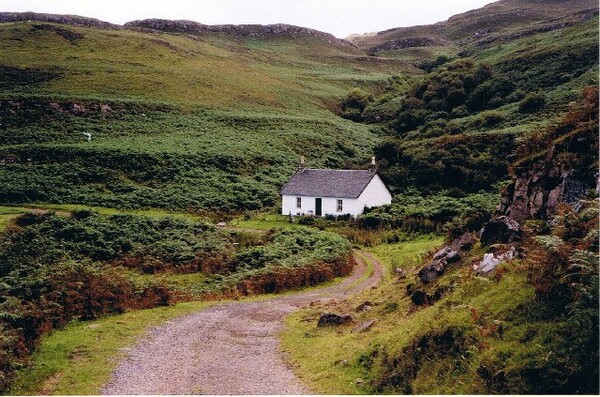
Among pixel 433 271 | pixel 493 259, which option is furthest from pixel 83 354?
pixel 493 259

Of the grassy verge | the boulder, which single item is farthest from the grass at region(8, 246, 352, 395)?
the boulder

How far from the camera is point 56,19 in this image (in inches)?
5714

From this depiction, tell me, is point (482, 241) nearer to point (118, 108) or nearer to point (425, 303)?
point (425, 303)

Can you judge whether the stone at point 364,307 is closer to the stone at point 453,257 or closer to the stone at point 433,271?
the stone at point 433,271

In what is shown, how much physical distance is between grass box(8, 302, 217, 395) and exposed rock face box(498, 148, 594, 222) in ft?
46.9

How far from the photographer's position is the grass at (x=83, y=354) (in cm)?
1521

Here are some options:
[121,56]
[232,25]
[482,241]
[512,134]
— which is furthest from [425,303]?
[232,25]

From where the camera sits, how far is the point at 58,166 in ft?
202

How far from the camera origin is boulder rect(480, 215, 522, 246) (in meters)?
17.2

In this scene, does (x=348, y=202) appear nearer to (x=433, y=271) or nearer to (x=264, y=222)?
(x=264, y=222)

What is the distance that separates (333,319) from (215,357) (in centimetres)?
503

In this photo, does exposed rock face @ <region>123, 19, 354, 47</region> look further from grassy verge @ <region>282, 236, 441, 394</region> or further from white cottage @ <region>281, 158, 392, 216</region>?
grassy verge @ <region>282, 236, 441, 394</region>

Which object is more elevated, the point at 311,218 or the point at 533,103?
the point at 533,103

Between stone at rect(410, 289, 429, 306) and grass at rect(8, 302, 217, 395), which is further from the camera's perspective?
stone at rect(410, 289, 429, 306)
